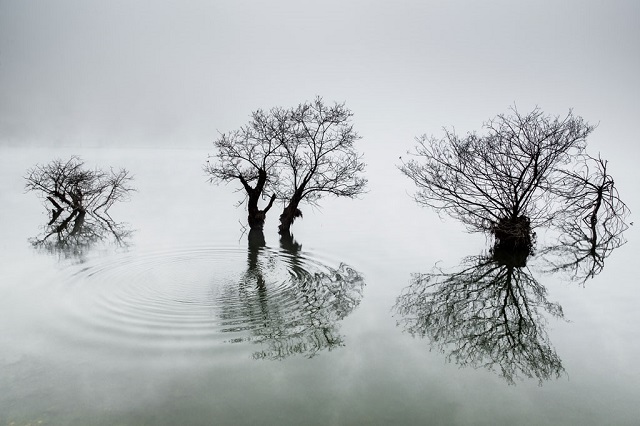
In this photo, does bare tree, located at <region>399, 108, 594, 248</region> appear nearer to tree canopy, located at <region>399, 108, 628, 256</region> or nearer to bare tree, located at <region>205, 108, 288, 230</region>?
tree canopy, located at <region>399, 108, 628, 256</region>

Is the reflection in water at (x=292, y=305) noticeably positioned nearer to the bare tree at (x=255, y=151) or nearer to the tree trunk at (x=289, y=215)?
the tree trunk at (x=289, y=215)

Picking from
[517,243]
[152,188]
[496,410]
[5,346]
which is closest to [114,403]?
[5,346]

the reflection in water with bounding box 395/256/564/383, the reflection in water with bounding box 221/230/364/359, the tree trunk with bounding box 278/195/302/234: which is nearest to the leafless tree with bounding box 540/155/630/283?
the reflection in water with bounding box 395/256/564/383

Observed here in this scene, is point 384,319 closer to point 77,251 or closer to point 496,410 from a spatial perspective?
point 496,410

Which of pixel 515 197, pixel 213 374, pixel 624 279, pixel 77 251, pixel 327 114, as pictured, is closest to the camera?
pixel 213 374

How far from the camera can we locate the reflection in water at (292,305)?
8906 mm

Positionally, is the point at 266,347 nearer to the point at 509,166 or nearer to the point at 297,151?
the point at 509,166

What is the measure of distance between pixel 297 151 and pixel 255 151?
8.43 ft

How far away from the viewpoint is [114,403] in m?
6.55

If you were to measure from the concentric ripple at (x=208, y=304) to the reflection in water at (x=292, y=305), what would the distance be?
2 centimetres

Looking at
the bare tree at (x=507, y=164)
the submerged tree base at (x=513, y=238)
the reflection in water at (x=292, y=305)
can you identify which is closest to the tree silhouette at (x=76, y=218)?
the reflection in water at (x=292, y=305)

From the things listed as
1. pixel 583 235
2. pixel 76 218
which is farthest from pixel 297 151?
pixel 583 235

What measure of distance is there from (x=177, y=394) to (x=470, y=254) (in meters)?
15.1

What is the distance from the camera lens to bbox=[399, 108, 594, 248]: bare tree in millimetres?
18906
